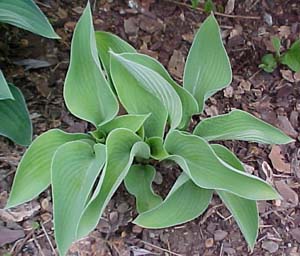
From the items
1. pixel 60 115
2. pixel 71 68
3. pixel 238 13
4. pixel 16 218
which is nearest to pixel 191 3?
pixel 238 13

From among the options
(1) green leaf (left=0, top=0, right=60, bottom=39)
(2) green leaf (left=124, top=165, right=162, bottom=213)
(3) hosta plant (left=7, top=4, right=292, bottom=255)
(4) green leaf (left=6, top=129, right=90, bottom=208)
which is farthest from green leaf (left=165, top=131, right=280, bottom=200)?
(1) green leaf (left=0, top=0, right=60, bottom=39)

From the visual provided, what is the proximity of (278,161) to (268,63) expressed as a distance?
0.97ft

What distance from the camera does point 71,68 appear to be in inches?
52.6

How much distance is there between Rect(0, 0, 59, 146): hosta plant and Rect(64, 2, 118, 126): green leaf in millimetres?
82

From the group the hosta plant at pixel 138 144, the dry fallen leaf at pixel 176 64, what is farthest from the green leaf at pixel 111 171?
the dry fallen leaf at pixel 176 64

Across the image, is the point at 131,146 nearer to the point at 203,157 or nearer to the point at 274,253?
the point at 203,157

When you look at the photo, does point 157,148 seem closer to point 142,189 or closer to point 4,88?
point 142,189

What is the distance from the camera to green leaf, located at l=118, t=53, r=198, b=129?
1359 mm

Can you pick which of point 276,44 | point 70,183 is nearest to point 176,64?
point 276,44

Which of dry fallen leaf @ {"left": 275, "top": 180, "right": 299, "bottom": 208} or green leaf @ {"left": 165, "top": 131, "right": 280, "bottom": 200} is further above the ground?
green leaf @ {"left": 165, "top": 131, "right": 280, "bottom": 200}

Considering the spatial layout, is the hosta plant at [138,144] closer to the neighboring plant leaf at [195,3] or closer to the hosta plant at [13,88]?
the hosta plant at [13,88]

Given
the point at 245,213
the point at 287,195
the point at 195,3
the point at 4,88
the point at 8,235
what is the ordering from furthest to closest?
the point at 195,3 → the point at 287,195 → the point at 8,235 → the point at 245,213 → the point at 4,88

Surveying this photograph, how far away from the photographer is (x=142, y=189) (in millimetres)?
1484

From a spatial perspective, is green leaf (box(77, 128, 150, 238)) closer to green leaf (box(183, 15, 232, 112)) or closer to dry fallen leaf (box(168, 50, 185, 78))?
green leaf (box(183, 15, 232, 112))
